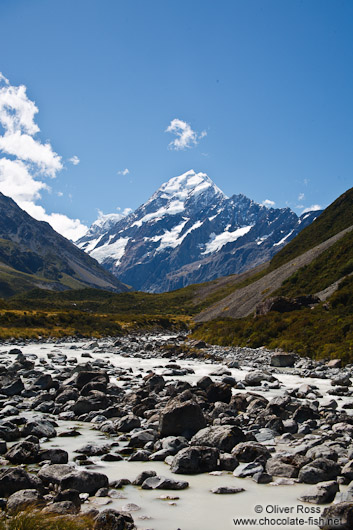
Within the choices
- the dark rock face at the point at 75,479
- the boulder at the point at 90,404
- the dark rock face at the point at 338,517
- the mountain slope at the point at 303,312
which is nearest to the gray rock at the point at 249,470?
the dark rock face at the point at 338,517

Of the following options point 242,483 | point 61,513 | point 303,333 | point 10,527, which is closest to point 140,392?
point 242,483

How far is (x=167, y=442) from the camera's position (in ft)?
42.0

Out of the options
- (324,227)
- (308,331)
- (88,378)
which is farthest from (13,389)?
(324,227)

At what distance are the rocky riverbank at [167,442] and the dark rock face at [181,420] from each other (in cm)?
3

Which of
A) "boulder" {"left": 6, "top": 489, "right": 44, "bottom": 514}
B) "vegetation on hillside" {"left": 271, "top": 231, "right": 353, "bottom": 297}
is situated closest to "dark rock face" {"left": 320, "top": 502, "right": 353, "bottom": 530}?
"boulder" {"left": 6, "top": 489, "right": 44, "bottom": 514}

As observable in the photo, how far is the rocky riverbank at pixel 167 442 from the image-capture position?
340 inches

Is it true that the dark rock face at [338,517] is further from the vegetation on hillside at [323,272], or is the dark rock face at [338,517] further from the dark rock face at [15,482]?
the vegetation on hillside at [323,272]

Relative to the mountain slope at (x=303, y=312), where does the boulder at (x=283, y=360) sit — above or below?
below

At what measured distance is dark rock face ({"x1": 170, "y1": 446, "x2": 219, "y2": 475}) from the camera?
10.8 metres

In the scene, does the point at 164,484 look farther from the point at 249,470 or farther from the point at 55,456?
the point at 55,456

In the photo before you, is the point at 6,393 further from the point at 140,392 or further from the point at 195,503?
the point at 195,503

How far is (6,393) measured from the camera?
21719 mm

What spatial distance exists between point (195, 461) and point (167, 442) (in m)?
2.09

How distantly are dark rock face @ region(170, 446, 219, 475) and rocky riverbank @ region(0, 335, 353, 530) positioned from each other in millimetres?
27
